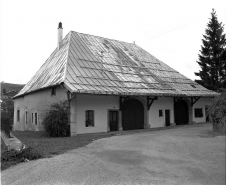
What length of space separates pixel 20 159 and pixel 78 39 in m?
16.7

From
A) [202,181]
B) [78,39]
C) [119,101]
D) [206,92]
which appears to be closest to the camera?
[202,181]

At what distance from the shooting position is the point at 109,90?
16.2m

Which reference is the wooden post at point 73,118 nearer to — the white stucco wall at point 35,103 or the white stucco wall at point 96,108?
the white stucco wall at point 96,108

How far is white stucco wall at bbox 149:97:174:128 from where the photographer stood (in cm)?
2006

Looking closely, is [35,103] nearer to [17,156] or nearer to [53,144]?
[53,144]

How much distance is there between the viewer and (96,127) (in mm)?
16641

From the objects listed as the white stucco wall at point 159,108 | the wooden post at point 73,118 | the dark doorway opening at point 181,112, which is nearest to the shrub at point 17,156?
the wooden post at point 73,118

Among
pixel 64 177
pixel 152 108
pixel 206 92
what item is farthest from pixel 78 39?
pixel 64 177

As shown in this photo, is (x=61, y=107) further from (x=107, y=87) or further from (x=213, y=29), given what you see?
(x=213, y=29)

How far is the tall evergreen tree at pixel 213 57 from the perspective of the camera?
32.0 metres

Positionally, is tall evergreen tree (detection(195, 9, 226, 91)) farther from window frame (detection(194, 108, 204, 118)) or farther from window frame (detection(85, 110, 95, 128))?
window frame (detection(85, 110, 95, 128))

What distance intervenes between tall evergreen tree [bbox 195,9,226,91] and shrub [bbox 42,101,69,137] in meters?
22.8

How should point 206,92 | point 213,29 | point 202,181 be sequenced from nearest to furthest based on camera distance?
1. point 202,181
2. point 206,92
3. point 213,29

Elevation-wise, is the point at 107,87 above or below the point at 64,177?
above
